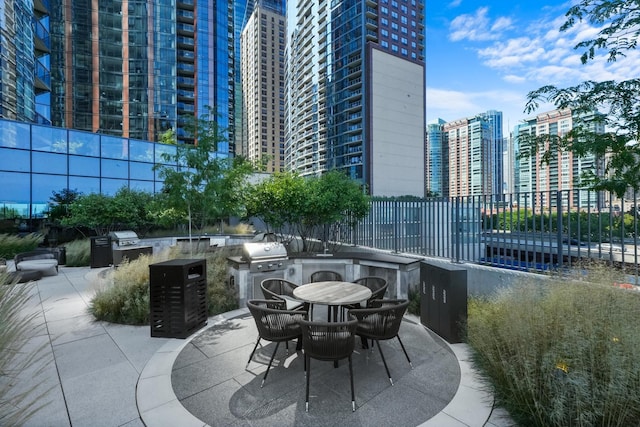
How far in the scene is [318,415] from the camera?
112 inches

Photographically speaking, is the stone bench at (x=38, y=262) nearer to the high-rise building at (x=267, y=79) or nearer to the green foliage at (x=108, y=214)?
the green foliage at (x=108, y=214)

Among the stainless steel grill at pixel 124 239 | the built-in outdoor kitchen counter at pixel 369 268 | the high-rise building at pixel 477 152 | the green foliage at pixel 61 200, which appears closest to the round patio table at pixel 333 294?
the built-in outdoor kitchen counter at pixel 369 268

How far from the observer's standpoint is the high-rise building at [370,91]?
209ft

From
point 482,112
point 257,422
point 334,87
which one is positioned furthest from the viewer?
point 482,112

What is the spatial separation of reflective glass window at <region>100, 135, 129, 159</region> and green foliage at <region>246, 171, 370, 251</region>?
21.4 m

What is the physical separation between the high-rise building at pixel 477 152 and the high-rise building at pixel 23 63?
267 ft

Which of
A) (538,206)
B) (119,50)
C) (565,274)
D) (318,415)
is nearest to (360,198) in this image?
(538,206)

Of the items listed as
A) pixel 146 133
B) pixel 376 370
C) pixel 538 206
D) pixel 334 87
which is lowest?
pixel 376 370

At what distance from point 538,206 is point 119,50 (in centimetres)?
5581

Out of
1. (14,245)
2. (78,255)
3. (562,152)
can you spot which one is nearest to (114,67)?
(14,245)

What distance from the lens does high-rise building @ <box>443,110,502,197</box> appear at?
76562mm

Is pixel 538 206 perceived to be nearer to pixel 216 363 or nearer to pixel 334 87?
pixel 216 363

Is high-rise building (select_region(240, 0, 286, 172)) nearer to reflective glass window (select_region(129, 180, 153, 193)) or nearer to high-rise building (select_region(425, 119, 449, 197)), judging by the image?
high-rise building (select_region(425, 119, 449, 197))

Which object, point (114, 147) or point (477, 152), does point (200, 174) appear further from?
point (477, 152)
